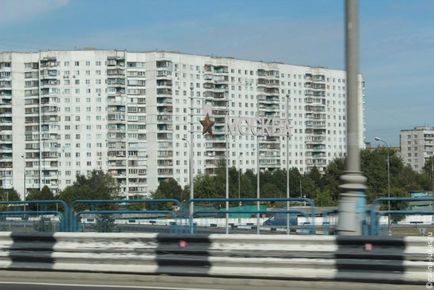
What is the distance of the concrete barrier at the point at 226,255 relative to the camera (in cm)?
1027

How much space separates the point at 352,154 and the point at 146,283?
3940 millimetres

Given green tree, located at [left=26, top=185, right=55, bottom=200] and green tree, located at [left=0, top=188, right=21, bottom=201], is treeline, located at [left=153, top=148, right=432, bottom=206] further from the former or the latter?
green tree, located at [left=0, top=188, right=21, bottom=201]

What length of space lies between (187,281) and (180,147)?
361ft

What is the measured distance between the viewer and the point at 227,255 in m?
11.2

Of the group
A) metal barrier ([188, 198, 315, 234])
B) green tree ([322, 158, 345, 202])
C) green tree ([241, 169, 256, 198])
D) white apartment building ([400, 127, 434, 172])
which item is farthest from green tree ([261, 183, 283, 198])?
metal barrier ([188, 198, 315, 234])

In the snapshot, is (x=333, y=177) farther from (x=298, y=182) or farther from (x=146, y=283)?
(x=146, y=283)

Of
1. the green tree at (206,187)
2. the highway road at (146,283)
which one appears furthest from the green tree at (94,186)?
the highway road at (146,283)

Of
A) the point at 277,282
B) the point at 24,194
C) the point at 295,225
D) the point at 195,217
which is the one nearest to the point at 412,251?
the point at 277,282

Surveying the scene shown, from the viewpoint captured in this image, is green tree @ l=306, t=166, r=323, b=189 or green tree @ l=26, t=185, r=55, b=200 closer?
green tree @ l=26, t=185, r=55, b=200

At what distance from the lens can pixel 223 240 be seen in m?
11.2

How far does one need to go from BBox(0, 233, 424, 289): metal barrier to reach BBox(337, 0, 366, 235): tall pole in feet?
1.31

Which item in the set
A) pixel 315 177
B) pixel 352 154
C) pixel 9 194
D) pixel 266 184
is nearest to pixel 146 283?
pixel 352 154

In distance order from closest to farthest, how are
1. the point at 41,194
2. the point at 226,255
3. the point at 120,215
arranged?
the point at 226,255 → the point at 120,215 → the point at 41,194

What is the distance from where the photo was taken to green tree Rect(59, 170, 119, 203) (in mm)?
97500
